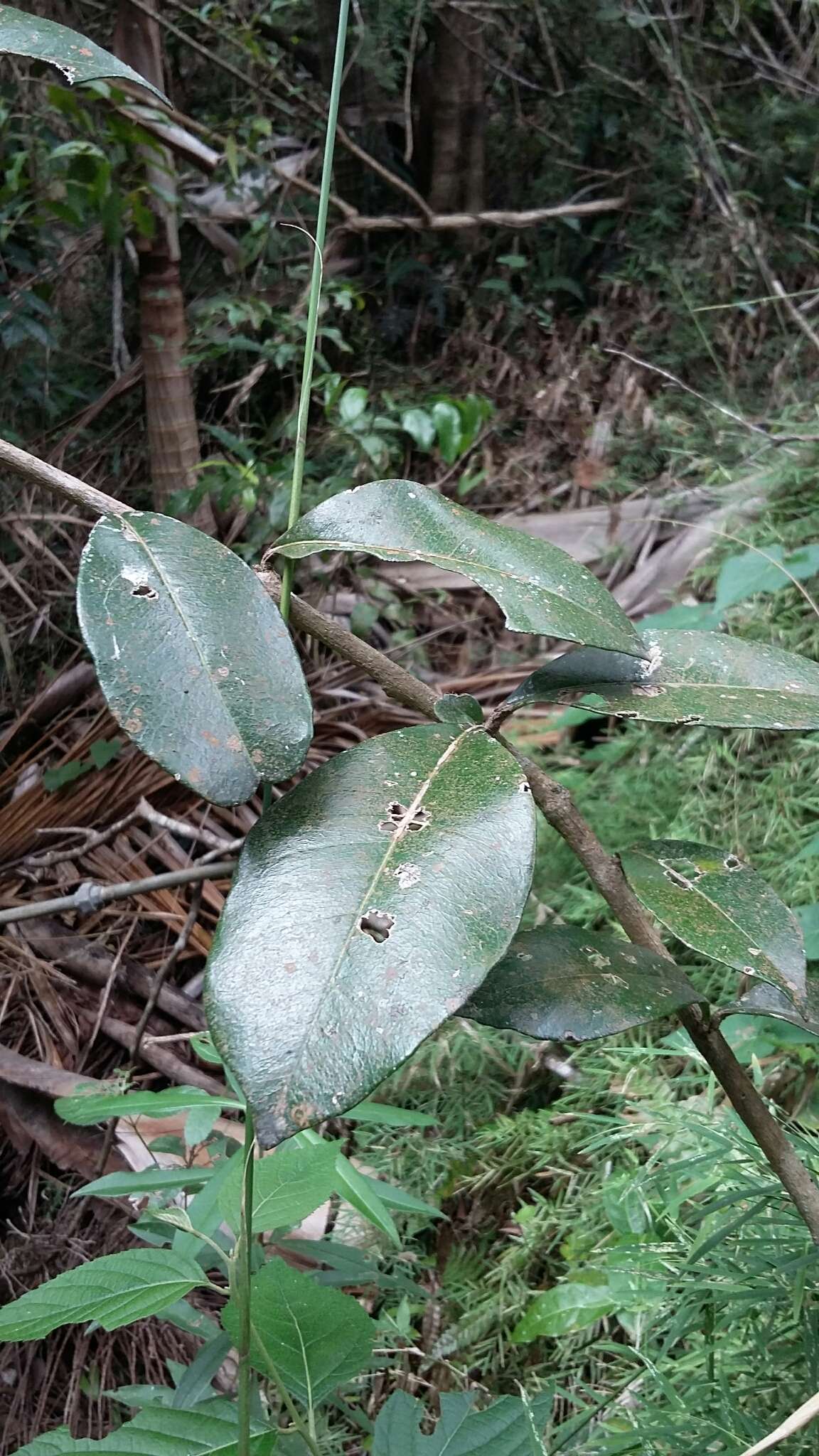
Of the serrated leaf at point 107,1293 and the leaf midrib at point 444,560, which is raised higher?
the leaf midrib at point 444,560

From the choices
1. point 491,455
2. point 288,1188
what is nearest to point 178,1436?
point 288,1188

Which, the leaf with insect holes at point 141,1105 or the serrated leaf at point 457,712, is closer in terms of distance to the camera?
the serrated leaf at point 457,712

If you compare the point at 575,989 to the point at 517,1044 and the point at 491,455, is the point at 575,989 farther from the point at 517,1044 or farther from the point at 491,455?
the point at 491,455

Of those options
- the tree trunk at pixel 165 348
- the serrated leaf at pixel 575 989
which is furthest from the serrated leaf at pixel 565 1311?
the tree trunk at pixel 165 348

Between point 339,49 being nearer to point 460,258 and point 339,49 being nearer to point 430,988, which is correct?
point 430,988

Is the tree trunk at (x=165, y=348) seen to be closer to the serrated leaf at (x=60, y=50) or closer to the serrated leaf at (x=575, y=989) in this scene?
the serrated leaf at (x=60, y=50)

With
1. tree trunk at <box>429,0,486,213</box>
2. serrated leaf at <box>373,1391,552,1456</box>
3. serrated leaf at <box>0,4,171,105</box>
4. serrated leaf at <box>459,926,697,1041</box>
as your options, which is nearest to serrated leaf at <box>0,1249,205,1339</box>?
serrated leaf at <box>373,1391,552,1456</box>

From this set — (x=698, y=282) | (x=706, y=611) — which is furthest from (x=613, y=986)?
(x=698, y=282)
